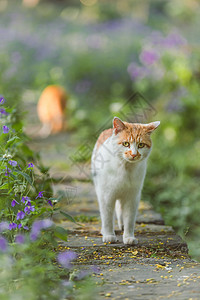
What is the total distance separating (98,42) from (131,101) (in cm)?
280

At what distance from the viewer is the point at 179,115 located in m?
5.41

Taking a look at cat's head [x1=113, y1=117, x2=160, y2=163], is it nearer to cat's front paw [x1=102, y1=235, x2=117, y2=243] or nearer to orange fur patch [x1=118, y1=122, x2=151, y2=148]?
orange fur patch [x1=118, y1=122, x2=151, y2=148]

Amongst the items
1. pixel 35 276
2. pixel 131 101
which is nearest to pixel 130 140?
pixel 35 276

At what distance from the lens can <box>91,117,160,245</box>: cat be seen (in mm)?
2590

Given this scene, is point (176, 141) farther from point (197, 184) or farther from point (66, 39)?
point (66, 39)

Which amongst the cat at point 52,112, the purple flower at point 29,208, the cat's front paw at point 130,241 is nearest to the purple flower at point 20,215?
the purple flower at point 29,208

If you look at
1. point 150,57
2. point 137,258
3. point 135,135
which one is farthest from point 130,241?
point 150,57

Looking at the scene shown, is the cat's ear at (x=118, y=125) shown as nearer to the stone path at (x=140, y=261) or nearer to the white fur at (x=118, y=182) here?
the white fur at (x=118, y=182)

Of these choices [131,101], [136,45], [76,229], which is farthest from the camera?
[136,45]

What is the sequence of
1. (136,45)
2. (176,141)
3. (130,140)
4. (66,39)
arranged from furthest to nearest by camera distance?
(66,39)
(136,45)
(176,141)
(130,140)

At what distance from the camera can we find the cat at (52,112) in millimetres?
6625

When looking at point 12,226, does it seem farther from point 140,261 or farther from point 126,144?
point 126,144

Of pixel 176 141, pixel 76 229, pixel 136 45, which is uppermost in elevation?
pixel 136 45

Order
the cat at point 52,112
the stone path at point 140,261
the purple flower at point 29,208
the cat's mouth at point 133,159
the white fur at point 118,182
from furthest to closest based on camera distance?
the cat at point 52,112 < the white fur at point 118,182 < the cat's mouth at point 133,159 < the purple flower at point 29,208 < the stone path at point 140,261
